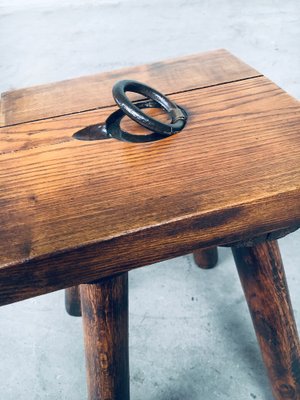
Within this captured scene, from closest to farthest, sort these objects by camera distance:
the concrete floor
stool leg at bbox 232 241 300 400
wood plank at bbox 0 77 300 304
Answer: wood plank at bbox 0 77 300 304 < stool leg at bbox 232 241 300 400 < the concrete floor

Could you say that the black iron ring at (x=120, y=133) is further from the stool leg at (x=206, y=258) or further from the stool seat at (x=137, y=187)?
the stool leg at (x=206, y=258)

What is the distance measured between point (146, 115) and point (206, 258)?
689mm

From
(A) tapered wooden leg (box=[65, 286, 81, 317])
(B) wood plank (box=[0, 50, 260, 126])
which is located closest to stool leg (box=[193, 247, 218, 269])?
(A) tapered wooden leg (box=[65, 286, 81, 317])

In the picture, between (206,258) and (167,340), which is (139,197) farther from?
(206,258)

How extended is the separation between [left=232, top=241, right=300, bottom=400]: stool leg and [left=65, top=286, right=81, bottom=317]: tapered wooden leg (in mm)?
491

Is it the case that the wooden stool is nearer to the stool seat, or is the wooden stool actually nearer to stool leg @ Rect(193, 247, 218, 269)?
the stool seat

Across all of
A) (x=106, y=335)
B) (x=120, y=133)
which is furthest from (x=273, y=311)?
(x=120, y=133)

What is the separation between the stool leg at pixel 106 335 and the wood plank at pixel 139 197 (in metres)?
0.14

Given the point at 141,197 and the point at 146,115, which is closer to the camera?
the point at 141,197

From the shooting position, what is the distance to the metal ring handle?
0.84 metres

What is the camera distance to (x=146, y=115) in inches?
33.1

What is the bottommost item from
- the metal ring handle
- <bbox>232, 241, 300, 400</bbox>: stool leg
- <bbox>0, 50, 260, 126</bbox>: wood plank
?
<bbox>232, 241, 300, 400</bbox>: stool leg

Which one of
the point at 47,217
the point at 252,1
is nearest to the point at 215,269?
the point at 47,217

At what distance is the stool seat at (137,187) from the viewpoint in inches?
25.9
